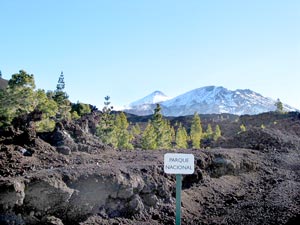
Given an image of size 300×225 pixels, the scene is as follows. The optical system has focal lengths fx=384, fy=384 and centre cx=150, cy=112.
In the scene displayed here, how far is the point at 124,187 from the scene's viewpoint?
38.4ft

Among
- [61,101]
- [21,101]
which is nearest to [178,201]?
[21,101]

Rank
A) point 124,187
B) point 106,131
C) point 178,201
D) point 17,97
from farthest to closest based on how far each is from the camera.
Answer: point 106,131, point 17,97, point 124,187, point 178,201

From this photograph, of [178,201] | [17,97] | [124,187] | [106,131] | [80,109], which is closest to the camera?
[178,201]

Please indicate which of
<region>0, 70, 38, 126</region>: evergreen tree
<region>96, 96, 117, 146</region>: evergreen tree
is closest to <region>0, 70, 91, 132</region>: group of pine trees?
<region>0, 70, 38, 126</region>: evergreen tree

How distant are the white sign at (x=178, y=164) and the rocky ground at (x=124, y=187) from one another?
13.3 feet

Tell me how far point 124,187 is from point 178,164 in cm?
455

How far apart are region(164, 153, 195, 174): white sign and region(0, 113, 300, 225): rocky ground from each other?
4.04 meters

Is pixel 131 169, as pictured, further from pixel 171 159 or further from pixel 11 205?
pixel 171 159

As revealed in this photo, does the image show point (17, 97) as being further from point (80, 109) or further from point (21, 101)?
point (80, 109)

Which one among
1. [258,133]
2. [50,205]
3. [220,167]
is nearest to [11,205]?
[50,205]

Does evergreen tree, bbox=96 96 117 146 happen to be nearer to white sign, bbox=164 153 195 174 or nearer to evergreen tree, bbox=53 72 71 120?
evergreen tree, bbox=53 72 71 120

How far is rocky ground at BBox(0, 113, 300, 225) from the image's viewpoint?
10.2 m

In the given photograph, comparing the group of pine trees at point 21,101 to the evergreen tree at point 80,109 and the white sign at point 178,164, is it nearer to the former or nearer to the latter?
the white sign at point 178,164

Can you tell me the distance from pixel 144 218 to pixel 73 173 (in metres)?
2.57
